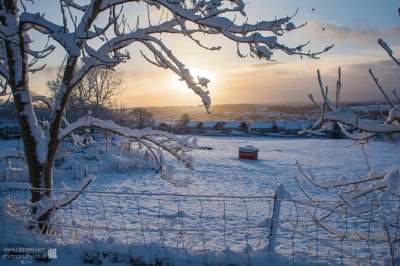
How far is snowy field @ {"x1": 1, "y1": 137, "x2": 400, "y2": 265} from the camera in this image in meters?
3.48

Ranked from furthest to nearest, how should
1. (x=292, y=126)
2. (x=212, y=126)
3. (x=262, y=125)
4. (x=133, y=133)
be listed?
(x=212, y=126) < (x=262, y=125) < (x=292, y=126) < (x=133, y=133)

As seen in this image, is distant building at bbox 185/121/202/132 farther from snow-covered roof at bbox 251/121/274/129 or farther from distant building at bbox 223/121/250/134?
snow-covered roof at bbox 251/121/274/129

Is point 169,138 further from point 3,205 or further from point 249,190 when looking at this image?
point 249,190

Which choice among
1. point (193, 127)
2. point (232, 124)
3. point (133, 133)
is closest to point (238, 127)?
point (232, 124)

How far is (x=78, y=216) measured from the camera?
369 inches

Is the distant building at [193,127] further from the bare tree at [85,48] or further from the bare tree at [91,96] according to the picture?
the bare tree at [85,48]

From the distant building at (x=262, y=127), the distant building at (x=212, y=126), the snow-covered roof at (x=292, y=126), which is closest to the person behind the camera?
the snow-covered roof at (x=292, y=126)

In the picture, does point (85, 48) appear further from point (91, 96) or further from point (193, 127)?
point (193, 127)

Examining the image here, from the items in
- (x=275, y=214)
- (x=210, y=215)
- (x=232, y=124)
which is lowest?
(x=210, y=215)

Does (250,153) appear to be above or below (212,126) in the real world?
below

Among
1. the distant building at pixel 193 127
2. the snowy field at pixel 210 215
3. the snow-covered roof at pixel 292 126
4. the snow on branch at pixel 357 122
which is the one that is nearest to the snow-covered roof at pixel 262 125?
the snow-covered roof at pixel 292 126

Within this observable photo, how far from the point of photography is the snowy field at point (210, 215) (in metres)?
3.48

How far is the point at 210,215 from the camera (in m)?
10.4

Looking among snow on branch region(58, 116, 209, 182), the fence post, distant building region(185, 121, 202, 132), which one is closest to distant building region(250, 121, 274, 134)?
distant building region(185, 121, 202, 132)
